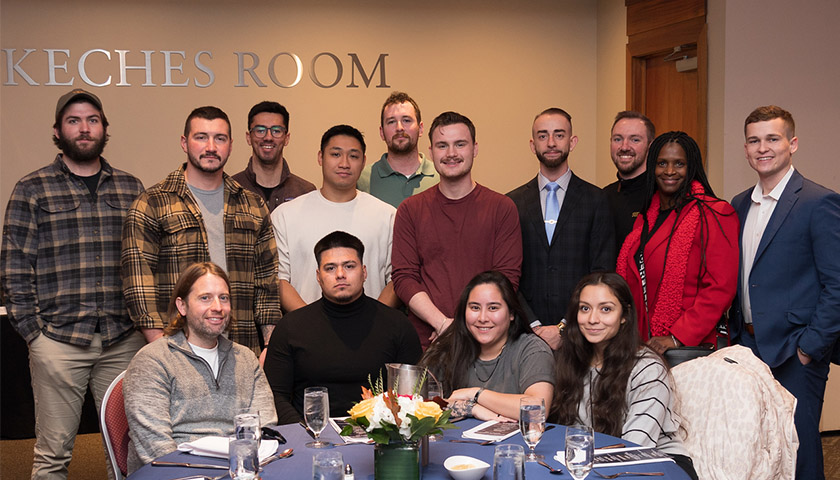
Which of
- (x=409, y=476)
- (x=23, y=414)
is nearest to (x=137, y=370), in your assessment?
(x=409, y=476)

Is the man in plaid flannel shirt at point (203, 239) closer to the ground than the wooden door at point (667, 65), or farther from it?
closer to the ground

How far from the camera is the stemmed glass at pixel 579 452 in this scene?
2016mm

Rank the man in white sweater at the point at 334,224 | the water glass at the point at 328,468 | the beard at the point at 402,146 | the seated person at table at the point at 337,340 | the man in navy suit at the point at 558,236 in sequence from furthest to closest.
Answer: the beard at the point at 402,146, the man in white sweater at the point at 334,224, the man in navy suit at the point at 558,236, the seated person at table at the point at 337,340, the water glass at the point at 328,468

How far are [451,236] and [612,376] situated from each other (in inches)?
44.9

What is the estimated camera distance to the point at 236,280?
12.2ft

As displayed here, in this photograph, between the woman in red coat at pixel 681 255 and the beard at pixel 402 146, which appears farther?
the beard at pixel 402 146

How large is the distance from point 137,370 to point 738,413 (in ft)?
6.72

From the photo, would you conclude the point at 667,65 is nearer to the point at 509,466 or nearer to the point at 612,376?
the point at 612,376

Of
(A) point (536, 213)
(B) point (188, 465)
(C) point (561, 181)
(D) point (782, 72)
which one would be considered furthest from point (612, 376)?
(D) point (782, 72)

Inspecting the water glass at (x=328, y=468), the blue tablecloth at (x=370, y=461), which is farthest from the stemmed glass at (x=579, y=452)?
the water glass at (x=328, y=468)

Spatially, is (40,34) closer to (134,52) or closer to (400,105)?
(134,52)

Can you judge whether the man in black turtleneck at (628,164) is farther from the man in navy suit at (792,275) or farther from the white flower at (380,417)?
the white flower at (380,417)

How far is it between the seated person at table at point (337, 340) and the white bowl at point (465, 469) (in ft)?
3.84

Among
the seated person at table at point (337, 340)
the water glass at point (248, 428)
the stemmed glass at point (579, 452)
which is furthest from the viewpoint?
the seated person at table at point (337, 340)
